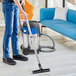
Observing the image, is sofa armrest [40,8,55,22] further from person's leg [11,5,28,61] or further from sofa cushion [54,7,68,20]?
person's leg [11,5,28,61]

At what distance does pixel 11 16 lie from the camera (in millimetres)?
2441

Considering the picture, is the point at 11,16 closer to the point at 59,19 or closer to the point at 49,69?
the point at 49,69

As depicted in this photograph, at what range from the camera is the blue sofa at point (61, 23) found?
11.1ft

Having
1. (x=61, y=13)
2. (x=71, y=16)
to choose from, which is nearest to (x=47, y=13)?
(x=61, y=13)

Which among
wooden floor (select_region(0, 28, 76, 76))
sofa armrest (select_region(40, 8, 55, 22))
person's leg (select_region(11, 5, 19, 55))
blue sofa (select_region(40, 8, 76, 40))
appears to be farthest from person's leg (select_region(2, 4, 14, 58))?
sofa armrest (select_region(40, 8, 55, 22))

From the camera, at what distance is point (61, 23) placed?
4.21m

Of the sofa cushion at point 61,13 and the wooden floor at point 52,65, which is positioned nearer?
the wooden floor at point 52,65

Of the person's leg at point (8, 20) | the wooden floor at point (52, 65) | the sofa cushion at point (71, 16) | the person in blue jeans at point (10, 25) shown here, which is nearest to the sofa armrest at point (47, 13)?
the sofa cushion at point (71, 16)

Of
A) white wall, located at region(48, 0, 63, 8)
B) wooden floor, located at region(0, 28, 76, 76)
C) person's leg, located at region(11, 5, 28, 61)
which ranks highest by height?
white wall, located at region(48, 0, 63, 8)

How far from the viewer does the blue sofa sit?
3.39m

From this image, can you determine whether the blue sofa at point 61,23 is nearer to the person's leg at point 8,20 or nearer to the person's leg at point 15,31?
the person's leg at point 15,31

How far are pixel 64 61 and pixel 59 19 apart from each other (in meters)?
2.30

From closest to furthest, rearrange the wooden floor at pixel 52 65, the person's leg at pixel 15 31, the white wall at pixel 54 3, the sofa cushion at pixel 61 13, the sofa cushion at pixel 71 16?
1. the wooden floor at pixel 52 65
2. the person's leg at pixel 15 31
3. the sofa cushion at pixel 71 16
4. the sofa cushion at pixel 61 13
5. the white wall at pixel 54 3

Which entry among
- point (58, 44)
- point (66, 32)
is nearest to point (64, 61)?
point (66, 32)
